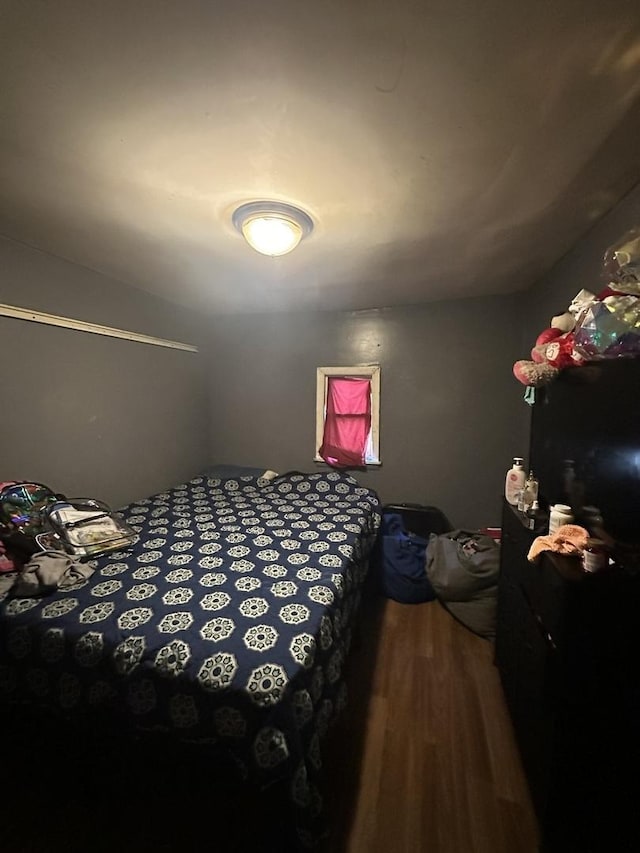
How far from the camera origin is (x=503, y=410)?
2867 mm

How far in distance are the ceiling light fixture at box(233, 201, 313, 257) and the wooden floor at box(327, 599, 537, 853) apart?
225cm

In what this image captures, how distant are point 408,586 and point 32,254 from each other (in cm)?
313

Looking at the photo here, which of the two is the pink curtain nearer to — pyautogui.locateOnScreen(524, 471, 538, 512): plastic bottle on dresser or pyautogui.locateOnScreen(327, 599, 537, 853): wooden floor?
pyautogui.locateOnScreen(327, 599, 537, 853): wooden floor

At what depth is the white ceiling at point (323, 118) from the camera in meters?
0.72

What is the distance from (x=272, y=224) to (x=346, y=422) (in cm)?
204

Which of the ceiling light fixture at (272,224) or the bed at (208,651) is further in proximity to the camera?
the ceiling light fixture at (272,224)

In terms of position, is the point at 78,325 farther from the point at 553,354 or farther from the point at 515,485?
Answer: the point at 515,485

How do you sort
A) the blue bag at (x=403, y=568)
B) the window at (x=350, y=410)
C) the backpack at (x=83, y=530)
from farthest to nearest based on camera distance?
1. the window at (x=350, y=410)
2. the blue bag at (x=403, y=568)
3. the backpack at (x=83, y=530)

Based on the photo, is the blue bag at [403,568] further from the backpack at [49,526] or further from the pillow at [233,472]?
the backpack at [49,526]

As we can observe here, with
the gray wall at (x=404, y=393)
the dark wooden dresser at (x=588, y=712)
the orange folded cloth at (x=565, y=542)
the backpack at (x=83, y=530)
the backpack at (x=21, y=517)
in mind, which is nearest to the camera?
the dark wooden dresser at (x=588, y=712)

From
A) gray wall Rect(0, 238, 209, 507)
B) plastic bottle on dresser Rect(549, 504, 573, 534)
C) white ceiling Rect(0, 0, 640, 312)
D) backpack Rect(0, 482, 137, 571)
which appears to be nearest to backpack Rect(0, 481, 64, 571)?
backpack Rect(0, 482, 137, 571)

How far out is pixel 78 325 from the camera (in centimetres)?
213

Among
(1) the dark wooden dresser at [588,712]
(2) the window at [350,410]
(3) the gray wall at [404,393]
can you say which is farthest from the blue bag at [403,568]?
(1) the dark wooden dresser at [588,712]

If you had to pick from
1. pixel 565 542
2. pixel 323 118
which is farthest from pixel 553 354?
Result: pixel 323 118
